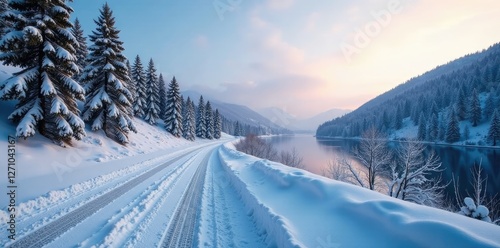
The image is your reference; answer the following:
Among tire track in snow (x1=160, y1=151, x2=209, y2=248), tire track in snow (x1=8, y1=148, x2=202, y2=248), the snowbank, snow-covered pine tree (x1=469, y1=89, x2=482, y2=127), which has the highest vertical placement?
snow-covered pine tree (x1=469, y1=89, x2=482, y2=127)

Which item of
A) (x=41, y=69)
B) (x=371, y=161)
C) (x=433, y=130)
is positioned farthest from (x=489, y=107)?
(x=41, y=69)

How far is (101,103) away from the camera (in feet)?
67.5

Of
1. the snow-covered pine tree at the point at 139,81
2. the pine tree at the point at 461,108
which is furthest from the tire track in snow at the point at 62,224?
A: the pine tree at the point at 461,108

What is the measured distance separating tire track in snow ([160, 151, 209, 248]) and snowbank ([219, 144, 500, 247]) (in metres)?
1.81

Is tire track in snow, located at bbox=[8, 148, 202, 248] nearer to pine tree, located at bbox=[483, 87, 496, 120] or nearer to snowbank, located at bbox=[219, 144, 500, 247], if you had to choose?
snowbank, located at bbox=[219, 144, 500, 247]

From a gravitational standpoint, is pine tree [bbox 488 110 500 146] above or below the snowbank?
above

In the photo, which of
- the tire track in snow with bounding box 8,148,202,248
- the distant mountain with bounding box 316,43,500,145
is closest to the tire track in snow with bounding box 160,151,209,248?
the tire track in snow with bounding box 8,148,202,248

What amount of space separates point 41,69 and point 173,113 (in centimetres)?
3263

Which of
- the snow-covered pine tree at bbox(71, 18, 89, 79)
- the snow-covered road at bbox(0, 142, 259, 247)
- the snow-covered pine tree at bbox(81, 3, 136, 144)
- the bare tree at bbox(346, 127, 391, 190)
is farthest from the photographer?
the snow-covered pine tree at bbox(71, 18, 89, 79)

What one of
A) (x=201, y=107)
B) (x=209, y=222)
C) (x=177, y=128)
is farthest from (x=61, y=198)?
(x=201, y=107)

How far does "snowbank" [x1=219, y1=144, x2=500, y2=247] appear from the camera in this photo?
308 cm

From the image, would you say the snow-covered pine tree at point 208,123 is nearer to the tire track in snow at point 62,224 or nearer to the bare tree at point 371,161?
the bare tree at point 371,161

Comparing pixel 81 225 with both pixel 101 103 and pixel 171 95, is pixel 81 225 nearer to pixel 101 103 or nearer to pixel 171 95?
pixel 101 103

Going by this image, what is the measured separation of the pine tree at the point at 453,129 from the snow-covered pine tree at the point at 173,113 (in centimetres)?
7491
